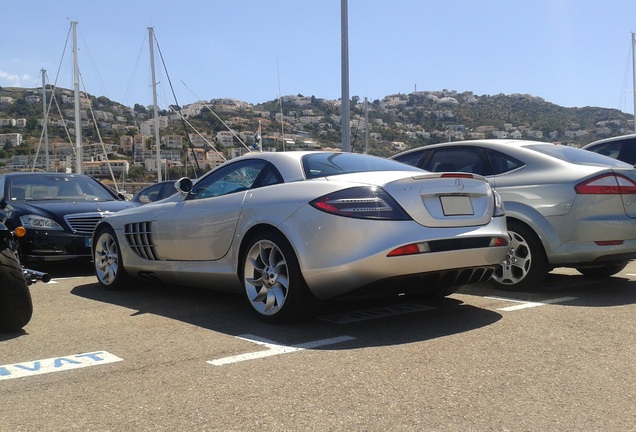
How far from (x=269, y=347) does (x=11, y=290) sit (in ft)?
6.17

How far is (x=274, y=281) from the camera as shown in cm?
471

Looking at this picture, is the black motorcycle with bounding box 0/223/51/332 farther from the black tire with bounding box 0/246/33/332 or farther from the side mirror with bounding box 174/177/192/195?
the side mirror with bounding box 174/177/192/195

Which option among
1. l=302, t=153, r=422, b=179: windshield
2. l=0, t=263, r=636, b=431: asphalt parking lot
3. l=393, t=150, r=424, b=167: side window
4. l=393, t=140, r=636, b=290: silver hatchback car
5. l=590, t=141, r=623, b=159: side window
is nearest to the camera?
l=0, t=263, r=636, b=431: asphalt parking lot

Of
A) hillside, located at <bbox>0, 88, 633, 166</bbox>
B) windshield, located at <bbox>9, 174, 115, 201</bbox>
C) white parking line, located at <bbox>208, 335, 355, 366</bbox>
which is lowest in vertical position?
white parking line, located at <bbox>208, 335, 355, 366</bbox>

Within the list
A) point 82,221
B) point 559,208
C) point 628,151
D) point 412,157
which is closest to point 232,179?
point 412,157

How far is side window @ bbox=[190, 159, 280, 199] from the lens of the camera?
→ 17.4 ft

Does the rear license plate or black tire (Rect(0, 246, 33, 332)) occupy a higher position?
the rear license plate

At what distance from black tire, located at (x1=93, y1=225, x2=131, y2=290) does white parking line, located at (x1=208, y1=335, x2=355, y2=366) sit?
2677 mm

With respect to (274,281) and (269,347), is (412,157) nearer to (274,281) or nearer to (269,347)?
(274,281)

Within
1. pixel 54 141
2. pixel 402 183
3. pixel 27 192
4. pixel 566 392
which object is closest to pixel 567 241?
pixel 402 183

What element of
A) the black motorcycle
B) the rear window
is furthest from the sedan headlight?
the rear window

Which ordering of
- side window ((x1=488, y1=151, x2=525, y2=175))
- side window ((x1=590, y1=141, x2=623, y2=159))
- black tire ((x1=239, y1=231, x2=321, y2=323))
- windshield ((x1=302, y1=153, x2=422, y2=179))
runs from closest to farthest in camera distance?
black tire ((x1=239, y1=231, x2=321, y2=323))
windshield ((x1=302, y1=153, x2=422, y2=179))
side window ((x1=488, y1=151, x2=525, y2=175))
side window ((x1=590, y1=141, x2=623, y2=159))

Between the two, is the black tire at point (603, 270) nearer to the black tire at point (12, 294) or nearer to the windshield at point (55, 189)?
the black tire at point (12, 294)

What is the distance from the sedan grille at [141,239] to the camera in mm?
6164
